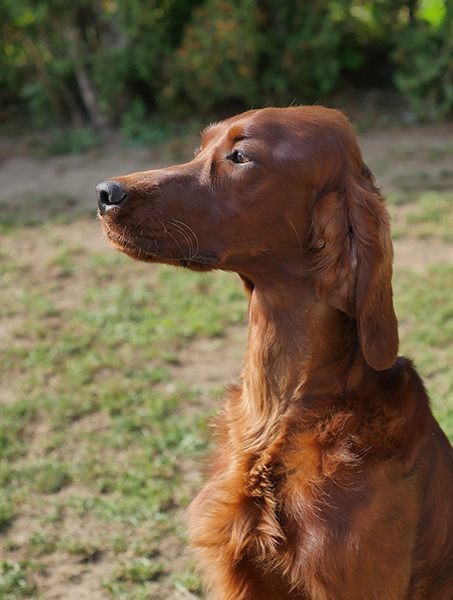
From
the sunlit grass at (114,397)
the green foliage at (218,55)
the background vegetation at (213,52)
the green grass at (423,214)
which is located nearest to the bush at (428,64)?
the background vegetation at (213,52)

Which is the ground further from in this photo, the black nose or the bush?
the bush

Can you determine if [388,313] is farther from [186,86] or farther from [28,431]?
[186,86]

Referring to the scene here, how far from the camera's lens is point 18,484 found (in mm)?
3371

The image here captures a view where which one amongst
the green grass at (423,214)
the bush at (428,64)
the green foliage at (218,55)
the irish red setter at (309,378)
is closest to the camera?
the irish red setter at (309,378)

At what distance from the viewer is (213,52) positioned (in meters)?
8.26

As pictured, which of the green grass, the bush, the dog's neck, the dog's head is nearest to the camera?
the dog's head

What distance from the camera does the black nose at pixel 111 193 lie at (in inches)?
85.8

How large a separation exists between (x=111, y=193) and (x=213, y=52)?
6697 millimetres

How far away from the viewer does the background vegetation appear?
26.8ft

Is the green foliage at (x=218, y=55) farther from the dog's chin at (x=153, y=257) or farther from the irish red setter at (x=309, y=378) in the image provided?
the dog's chin at (x=153, y=257)

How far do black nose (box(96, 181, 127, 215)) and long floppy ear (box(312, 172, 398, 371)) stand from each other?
0.66 meters

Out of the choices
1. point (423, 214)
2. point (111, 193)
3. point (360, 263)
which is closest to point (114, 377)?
point (111, 193)

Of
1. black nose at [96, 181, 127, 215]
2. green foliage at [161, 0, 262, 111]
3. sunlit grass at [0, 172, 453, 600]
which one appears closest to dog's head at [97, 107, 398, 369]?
black nose at [96, 181, 127, 215]

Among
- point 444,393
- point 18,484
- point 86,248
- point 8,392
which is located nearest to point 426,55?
point 86,248
